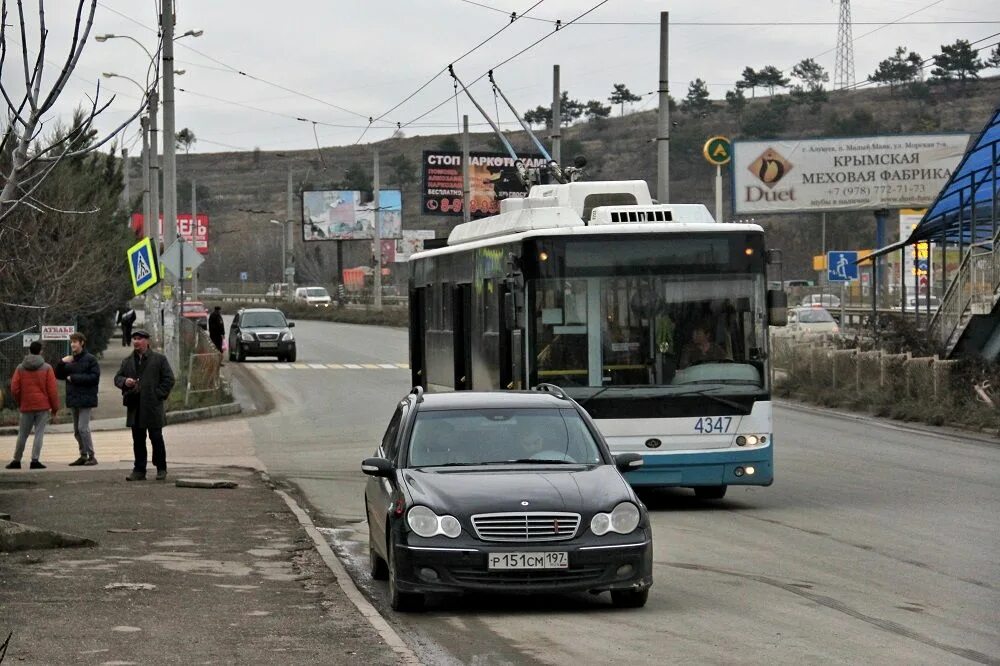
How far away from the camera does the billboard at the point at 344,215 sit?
4033 inches

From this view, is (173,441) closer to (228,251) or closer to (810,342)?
(810,342)

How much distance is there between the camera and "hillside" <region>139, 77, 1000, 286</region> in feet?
400

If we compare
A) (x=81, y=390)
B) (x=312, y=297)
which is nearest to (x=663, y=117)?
(x=81, y=390)

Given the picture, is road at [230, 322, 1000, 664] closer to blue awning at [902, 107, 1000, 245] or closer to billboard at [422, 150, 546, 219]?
blue awning at [902, 107, 1000, 245]

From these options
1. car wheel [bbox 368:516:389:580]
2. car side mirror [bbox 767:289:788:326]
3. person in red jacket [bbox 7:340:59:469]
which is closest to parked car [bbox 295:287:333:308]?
person in red jacket [bbox 7:340:59:469]

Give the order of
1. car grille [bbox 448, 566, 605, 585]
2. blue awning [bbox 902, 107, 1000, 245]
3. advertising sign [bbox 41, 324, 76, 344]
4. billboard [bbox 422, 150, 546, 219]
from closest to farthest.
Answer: car grille [bbox 448, 566, 605, 585] < advertising sign [bbox 41, 324, 76, 344] < blue awning [bbox 902, 107, 1000, 245] < billboard [bbox 422, 150, 546, 219]

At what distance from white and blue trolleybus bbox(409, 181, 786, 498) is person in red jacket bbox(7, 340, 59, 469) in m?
7.89

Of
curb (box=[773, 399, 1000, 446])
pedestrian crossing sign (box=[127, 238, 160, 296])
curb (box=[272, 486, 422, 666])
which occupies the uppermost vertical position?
pedestrian crossing sign (box=[127, 238, 160, 296])

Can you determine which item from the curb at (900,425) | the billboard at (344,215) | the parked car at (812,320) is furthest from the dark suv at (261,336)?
the billboard at (344,215)

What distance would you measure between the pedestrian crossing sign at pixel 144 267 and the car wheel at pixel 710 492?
1535cm

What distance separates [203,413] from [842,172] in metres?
30.7

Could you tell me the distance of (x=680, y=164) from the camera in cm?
14112

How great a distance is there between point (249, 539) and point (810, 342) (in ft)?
83.4

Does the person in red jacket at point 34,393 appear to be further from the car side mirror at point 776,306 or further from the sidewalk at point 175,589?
the car side mirror at point 776,306
